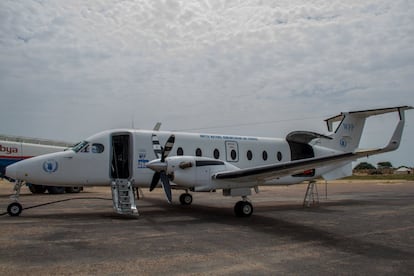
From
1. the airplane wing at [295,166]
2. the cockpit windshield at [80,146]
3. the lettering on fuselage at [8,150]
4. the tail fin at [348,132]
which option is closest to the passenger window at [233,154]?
the airplane wing at [295,166]

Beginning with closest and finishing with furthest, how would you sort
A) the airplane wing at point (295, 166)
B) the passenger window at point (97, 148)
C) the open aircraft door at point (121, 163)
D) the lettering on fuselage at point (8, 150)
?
the airplane wing at point (295, 166) < the open aircraft door at point (121, 163) < the passenger window at point (97, 148) < the lettering on fuselage at point (8, 150)

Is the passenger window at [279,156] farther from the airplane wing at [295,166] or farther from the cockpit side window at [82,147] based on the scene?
the cockpit side window at [82,147]

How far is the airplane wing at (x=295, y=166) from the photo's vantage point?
11.1m

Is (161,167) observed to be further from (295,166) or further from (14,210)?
(14,210)

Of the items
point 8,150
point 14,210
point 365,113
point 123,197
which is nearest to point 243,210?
point 123,197

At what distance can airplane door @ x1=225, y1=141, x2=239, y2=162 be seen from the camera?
1616 centimetres

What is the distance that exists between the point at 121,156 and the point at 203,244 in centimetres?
698

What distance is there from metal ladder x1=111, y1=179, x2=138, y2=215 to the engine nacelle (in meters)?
1.66

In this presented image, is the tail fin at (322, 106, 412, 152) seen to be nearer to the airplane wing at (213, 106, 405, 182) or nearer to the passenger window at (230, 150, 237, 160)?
the passenger window at (230, 150, 237, 160)

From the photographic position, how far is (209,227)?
10961 mm

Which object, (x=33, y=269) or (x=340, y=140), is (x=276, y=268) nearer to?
(x=33, y=269)

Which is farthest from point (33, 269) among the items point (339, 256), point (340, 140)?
point (340, 140)

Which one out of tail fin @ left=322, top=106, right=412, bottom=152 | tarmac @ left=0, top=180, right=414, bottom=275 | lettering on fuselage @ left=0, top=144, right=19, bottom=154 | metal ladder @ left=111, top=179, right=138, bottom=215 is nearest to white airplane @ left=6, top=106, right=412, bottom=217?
metal ladder @ left=111, top=179, right=138, bottom=215

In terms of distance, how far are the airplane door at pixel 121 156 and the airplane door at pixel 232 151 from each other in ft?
14.4
